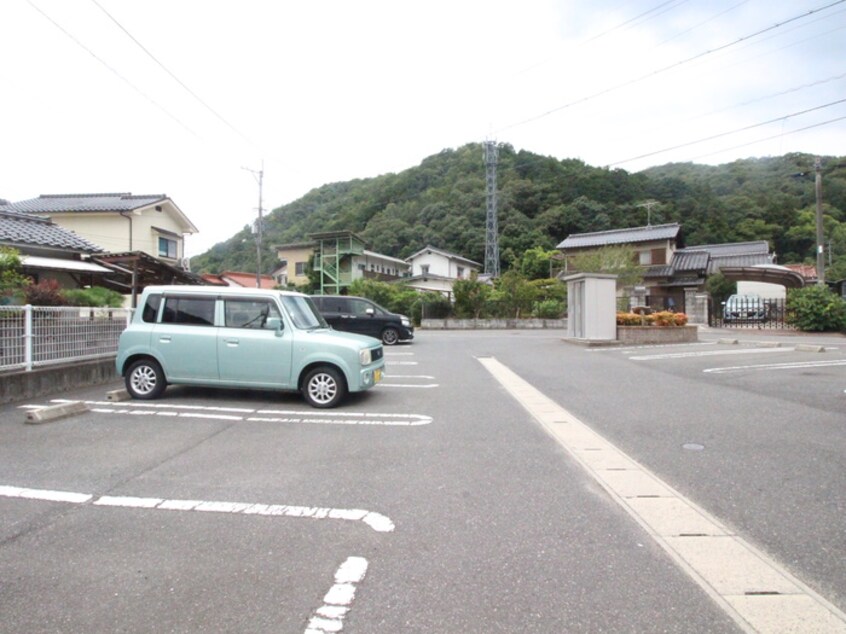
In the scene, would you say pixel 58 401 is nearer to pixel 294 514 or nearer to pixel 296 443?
pixel 296 443

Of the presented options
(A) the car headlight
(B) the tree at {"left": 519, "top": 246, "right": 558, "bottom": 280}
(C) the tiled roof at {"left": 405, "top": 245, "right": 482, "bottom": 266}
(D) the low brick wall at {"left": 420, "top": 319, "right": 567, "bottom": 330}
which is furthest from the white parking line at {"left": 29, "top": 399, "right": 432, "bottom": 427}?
(C) the tiled roof at {"left": 405, "top": 245, "right": 482, "bottom": 266}

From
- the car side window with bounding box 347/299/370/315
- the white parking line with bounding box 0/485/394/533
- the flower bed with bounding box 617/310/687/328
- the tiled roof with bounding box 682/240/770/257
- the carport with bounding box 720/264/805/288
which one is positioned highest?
the tiled roof with bounding box 682/240/770/257

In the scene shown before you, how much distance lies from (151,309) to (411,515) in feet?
18.7

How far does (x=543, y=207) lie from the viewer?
2061 inches

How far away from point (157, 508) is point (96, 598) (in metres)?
1.15

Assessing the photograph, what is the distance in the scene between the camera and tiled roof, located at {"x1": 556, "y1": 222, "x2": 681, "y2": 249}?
36.6 metres

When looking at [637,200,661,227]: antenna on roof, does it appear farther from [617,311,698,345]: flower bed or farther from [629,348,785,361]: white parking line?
[629,348,785,361]: white parking line

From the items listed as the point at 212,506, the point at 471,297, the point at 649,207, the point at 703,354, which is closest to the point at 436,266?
the point at 649,207

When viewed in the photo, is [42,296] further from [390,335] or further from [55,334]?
[390,335]

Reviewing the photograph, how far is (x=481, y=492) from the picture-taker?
3.90 metres

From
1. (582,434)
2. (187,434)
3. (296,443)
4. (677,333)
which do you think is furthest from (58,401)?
(677,333)

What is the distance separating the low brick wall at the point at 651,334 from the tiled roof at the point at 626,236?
21.5 meters

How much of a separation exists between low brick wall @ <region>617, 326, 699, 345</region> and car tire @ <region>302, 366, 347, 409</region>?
494 inches

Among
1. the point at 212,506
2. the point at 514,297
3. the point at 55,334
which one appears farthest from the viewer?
the point at 514,297
